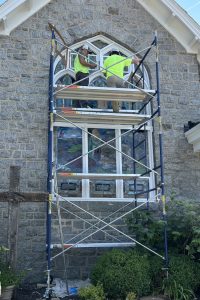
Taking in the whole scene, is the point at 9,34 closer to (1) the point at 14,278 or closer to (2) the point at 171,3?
(2) the point at 171,3

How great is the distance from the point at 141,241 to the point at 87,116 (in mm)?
2792

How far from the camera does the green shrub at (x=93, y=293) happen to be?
22.5ft

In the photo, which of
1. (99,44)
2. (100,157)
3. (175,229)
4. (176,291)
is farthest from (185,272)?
(99,44)

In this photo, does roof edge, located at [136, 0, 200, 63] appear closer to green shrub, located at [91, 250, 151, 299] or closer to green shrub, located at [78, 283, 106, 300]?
green shrub, located at [91, 250, 151, 299]

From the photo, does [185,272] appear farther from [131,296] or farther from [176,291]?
[131,296]

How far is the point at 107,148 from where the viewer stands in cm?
995

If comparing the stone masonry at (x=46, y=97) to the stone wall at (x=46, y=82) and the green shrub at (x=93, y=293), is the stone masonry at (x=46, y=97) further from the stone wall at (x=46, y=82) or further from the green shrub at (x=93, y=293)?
the green shrub at (x=93, y=293)

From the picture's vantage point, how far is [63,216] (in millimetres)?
9188

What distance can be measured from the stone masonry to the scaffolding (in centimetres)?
38

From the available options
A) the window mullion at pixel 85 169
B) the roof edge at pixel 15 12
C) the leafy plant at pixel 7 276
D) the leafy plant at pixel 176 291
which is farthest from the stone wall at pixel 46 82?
the leafy plant at pixel 176 291

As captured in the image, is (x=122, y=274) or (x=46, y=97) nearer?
(x=122, y=274)

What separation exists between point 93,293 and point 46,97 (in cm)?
480

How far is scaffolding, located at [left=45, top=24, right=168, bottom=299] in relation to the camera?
860 centimetres

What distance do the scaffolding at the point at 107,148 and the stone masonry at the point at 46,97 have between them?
1.24ft
